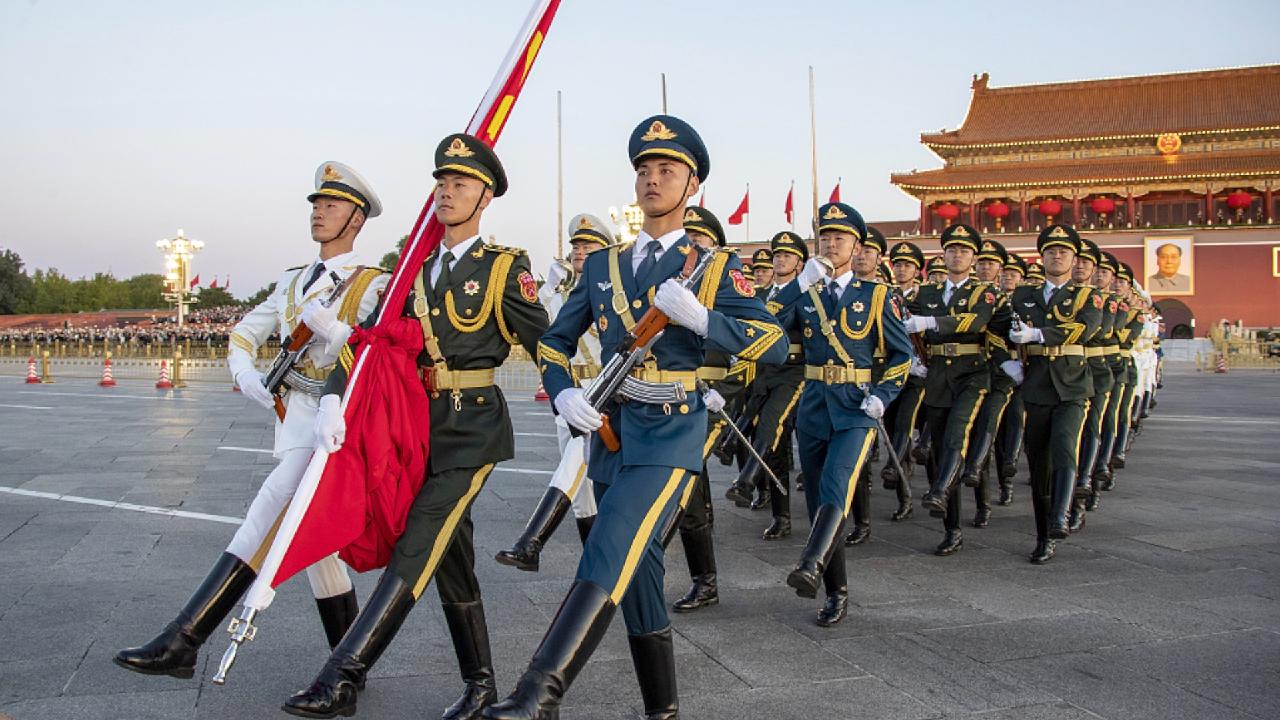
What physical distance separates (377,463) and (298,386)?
3.20ft

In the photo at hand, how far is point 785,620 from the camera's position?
5.23 meters

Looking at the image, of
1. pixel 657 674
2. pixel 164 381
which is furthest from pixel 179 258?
pixel 657 674

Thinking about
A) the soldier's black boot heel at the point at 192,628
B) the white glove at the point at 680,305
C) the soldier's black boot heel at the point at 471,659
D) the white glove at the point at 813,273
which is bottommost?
the soldier's black boot heel at the point at 471,659

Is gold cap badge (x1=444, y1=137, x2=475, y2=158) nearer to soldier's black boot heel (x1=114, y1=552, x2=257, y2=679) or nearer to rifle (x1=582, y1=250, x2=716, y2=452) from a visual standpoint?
rifle (x1=582, y1=250, x2=716, y2=452)

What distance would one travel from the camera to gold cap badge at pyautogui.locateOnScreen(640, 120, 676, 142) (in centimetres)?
397

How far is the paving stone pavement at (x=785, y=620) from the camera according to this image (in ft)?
13.2

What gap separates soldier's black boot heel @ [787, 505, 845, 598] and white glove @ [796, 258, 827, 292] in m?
1.47

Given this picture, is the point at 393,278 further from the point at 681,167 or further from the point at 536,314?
the point at 681,167

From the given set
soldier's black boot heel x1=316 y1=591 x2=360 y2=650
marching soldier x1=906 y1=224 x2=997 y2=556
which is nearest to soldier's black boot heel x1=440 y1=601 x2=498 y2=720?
soldier's black boot heel x1=316 y1=591 x2=360 y2=650

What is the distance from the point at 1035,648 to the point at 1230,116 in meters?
50.8

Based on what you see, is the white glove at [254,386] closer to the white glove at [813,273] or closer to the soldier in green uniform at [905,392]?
the white glove at [813,273]

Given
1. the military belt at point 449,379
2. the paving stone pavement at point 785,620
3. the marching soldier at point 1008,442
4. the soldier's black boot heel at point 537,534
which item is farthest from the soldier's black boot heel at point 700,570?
the marching soldier at point 1008,442

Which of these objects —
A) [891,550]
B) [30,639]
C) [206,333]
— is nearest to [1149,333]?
[891,550]

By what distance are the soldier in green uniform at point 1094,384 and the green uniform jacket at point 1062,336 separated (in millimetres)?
108
